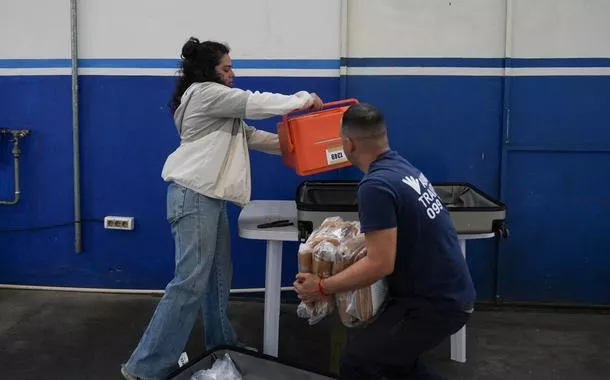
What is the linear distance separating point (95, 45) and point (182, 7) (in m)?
0.61

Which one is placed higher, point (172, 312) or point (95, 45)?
point (95, 45)

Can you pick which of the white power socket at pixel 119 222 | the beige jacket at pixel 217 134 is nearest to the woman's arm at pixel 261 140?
the beige jacket at pixel 217 134

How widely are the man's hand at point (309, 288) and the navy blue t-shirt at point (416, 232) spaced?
0.27m

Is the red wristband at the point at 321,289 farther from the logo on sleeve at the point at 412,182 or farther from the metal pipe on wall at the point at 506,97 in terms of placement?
the metal pipe on wall at the point at 506,97

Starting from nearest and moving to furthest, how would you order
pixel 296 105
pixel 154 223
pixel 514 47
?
pixel 296 105, pixel 514 47, pixel 154 223

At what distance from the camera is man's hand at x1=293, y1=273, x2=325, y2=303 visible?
7.52 feet

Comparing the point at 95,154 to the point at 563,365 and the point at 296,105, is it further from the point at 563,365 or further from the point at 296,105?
the point at 563,365

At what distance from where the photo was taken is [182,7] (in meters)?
4.03

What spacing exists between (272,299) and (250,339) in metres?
0.63

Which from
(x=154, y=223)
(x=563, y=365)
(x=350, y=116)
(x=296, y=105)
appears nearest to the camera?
(x=350, y=116)

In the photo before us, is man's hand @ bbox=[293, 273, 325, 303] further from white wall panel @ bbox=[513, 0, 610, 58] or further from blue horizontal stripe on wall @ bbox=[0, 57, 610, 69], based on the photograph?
white wall panel @ bbox=[513, 0, 610, 58]

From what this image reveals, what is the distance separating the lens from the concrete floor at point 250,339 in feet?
10.7

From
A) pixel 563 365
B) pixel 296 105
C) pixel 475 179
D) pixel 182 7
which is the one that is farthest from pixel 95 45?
pixel 563 365

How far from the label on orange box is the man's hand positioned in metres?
0.76
